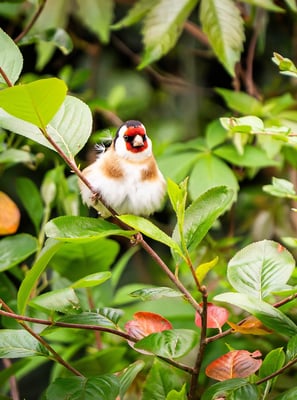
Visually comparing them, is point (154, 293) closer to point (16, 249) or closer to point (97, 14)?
point (16, 249)

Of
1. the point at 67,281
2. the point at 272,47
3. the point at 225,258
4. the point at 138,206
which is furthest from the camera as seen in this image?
the point at 272,47

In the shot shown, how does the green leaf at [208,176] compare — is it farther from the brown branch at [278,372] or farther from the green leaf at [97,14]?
the brown branch at [278,372]

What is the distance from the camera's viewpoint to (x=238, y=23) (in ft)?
4.84

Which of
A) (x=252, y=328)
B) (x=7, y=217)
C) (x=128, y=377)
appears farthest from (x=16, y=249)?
(x=252, y=328)

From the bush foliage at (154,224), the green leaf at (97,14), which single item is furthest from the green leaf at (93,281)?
the green leaf at (97,14)

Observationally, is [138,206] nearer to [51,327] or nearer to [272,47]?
[51,327]

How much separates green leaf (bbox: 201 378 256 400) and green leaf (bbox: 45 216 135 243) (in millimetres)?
206

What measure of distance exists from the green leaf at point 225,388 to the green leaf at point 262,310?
78 millimetres

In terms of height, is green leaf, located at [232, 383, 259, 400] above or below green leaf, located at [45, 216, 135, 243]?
below

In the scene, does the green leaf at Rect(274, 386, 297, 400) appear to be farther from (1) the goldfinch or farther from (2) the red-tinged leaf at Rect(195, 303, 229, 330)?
(1) the goldfinch

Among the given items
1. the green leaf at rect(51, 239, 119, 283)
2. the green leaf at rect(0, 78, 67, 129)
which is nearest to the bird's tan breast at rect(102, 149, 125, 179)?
the green leaf at rect(51, 239, 119, 283)

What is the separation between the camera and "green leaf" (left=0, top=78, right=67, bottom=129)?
2.49ft

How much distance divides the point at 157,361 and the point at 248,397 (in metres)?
0.17

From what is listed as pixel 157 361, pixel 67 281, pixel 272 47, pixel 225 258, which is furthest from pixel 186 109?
pixel 157 361
